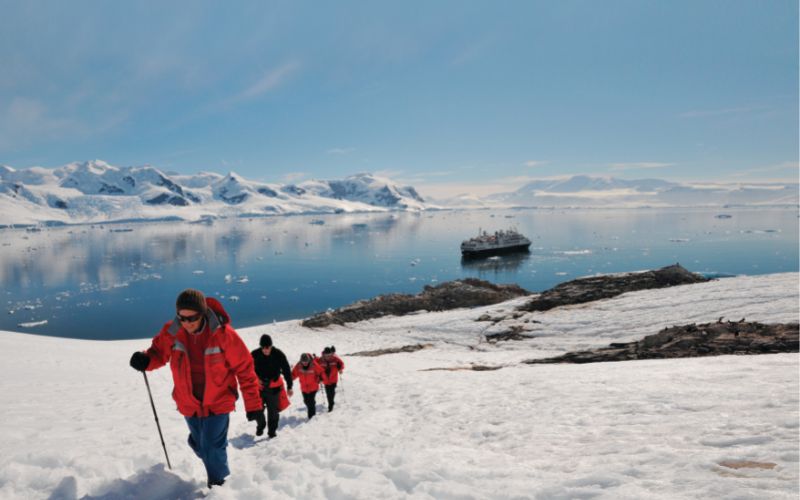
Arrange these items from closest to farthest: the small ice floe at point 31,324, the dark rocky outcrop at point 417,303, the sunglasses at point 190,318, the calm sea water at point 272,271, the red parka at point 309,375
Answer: the sunglasses at point 190,318
the red parka at point 309,375
the dark rocky outcrop at point 417,303
the small ice floe at point 31,324
the calm sea water at point 272,271

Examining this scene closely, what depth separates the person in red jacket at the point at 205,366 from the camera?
4.16m

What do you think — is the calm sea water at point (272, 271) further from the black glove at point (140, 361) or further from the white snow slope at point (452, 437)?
the black glove at point (140, 361)

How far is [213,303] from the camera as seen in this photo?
436 centimetres

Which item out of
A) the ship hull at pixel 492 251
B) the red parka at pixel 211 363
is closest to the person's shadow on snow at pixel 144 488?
the red parka at pixel 211 363

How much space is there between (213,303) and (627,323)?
2081cm

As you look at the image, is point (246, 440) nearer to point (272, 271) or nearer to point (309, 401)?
point (309, 401)

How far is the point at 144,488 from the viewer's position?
424 cm

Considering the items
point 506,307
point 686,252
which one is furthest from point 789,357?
point 686,252

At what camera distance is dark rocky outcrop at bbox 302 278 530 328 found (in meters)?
30.6

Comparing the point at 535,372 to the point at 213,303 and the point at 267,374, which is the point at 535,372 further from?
the point at 213,303

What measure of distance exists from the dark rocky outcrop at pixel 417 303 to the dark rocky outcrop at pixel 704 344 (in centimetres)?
1725

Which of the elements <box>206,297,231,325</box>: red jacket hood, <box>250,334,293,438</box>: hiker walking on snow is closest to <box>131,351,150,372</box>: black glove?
<box>206,297,231,325</box>: red jacket hood

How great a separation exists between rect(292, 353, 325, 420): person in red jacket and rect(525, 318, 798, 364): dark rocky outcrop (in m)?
9.46

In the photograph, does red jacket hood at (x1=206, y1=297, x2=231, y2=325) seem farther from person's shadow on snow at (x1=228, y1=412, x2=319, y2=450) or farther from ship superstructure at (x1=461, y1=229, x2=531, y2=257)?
ship superstructure at (x1=461, y1=229, x2=531, y2=257)
